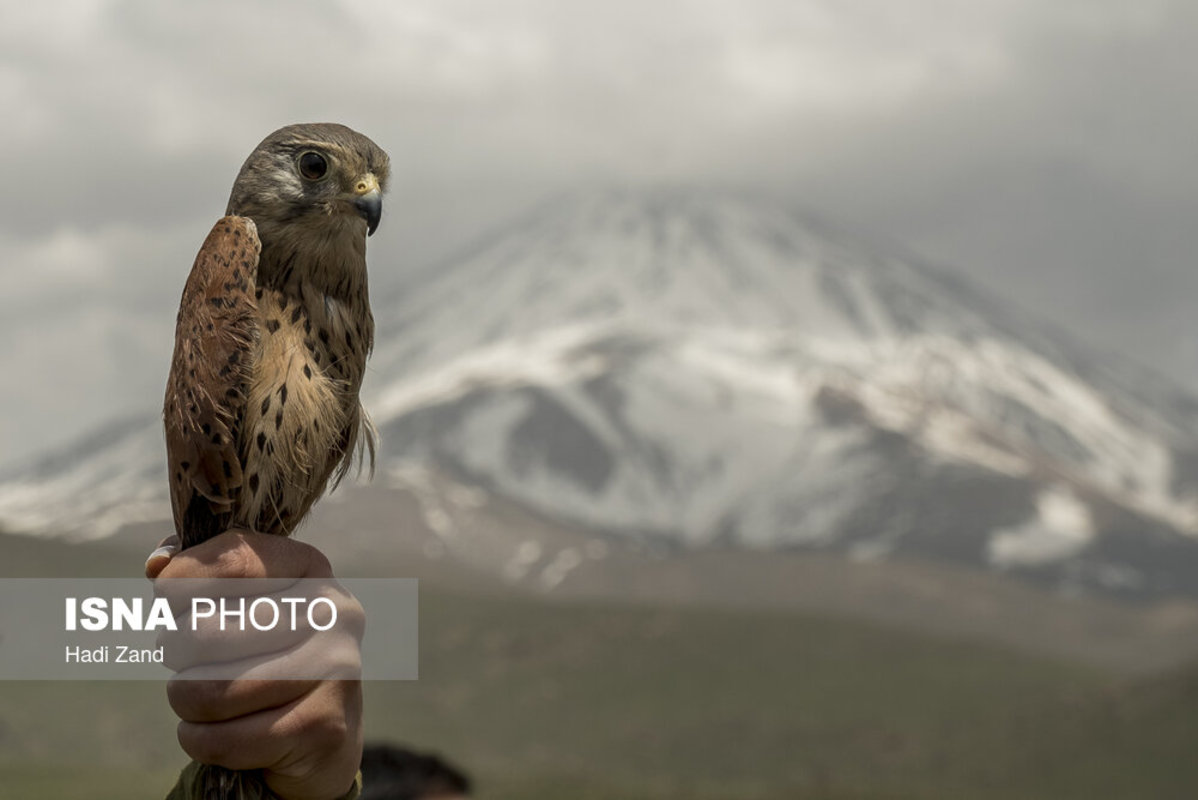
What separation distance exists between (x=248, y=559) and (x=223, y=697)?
1.64 ft

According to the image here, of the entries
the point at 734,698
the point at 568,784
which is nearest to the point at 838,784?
the point at 568,784

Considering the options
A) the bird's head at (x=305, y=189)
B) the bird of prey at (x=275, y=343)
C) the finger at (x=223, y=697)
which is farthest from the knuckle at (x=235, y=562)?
the bird's head at (x=305, y=189)

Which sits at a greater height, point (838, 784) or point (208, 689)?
point (838, 784)

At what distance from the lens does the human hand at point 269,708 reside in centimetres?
494

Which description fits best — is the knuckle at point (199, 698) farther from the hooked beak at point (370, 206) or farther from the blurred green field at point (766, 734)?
the blurred green field at point (766, 734)

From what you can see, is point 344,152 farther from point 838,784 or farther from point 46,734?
point 46,734

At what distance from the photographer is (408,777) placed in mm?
9094

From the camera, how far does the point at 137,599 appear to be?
18.9 feet

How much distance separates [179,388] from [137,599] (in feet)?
3.39

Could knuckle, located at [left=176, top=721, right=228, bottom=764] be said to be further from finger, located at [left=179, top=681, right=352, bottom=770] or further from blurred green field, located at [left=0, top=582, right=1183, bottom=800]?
blurred green field, located at [left=0, top=582, right=1183, bottom=800]

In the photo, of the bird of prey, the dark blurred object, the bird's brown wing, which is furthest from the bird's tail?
the dark blurred object

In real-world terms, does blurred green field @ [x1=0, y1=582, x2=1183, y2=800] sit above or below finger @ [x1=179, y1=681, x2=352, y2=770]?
above

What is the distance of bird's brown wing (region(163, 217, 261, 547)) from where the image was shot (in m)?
5.25

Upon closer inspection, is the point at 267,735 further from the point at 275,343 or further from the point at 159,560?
the point at 275,343
